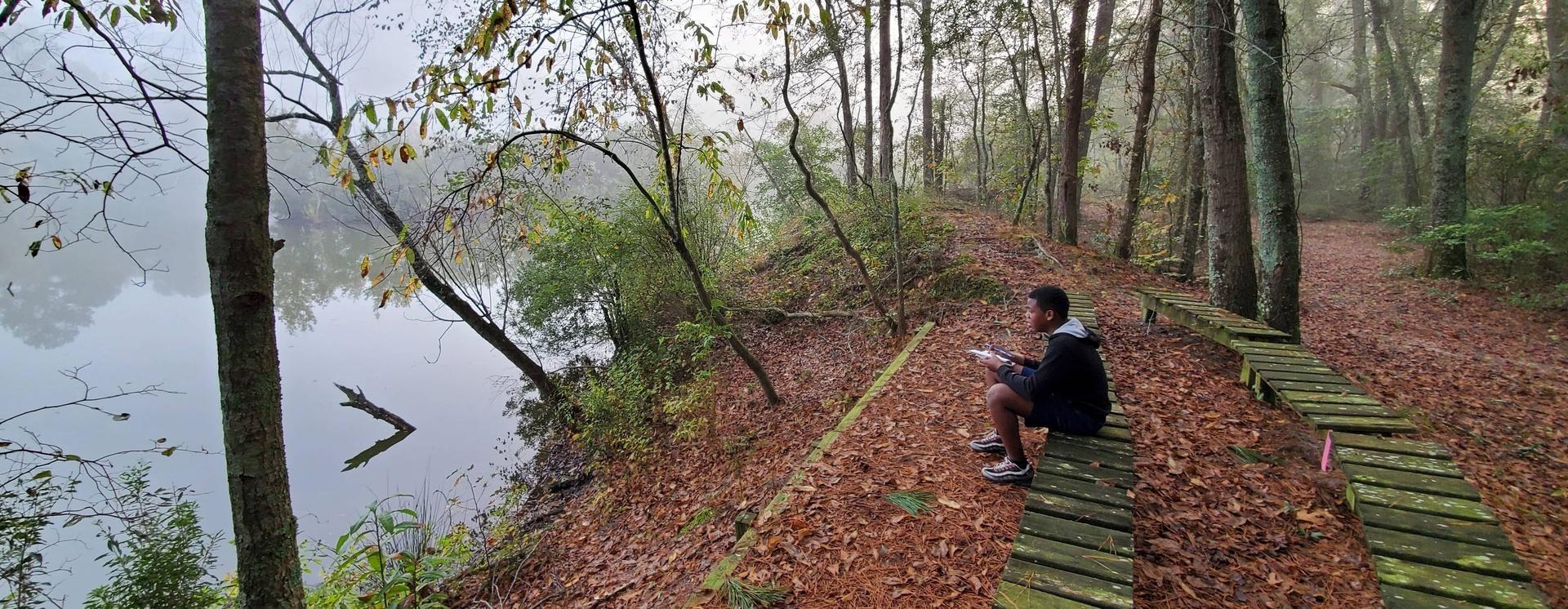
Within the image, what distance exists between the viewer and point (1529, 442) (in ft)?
13.0

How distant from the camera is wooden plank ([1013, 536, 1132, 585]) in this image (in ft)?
6.99

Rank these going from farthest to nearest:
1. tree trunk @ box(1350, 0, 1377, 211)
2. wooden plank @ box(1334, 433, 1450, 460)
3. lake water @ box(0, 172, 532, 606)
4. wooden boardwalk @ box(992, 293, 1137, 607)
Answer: tree trunk @ box(1350, 0, 1377, 211)
lake water @ box(0, 172, 532, 606)
wooden plank @ box(1334, 433, 1450, 460)
wooden boardwalk @ box(992, 293, 1137, 607)

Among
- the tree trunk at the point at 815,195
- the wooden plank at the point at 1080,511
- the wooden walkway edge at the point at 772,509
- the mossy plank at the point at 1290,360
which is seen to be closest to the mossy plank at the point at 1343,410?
the mossy plank at the point at 1290,360

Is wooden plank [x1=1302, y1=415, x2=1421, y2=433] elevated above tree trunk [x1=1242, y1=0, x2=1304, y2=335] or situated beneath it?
situated beneath

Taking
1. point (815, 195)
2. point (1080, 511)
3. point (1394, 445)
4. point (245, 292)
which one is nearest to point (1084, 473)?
point (1080, 511)

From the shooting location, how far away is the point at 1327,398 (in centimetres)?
329

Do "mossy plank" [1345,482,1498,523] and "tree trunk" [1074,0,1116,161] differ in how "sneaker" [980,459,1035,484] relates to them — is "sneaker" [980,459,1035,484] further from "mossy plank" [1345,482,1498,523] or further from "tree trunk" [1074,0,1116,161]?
"tree trunk" [1074,0,1116,161]

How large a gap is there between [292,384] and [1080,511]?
45.7ft

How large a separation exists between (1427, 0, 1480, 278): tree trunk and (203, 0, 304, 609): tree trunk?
1286 centimetres

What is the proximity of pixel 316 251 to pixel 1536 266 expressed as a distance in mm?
36114

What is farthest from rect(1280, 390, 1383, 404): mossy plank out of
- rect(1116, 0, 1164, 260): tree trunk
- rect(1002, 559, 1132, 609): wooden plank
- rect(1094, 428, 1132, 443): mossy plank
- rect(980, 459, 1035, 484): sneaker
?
rect(1116, 0, 1164, 260): tree trunk

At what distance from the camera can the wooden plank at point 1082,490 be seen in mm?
2543

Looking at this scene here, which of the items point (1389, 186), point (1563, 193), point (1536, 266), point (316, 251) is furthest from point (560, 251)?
point (316, 251)

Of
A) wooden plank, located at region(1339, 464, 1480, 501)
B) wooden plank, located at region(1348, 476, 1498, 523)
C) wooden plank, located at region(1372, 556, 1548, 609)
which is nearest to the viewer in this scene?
wooden plank, located at region(1372, 556, 1548, 609)
